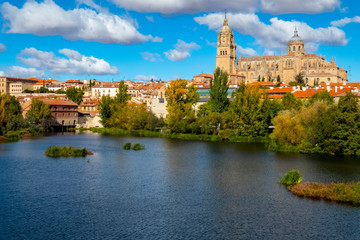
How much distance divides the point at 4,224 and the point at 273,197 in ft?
34.5

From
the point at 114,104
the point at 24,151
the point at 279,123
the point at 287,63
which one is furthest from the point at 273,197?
the point at 287,63

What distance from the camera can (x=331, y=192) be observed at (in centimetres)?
1758

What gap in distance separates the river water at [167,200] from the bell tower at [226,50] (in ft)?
282

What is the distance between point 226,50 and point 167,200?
A: 98925 mm

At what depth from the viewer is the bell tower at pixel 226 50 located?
112 meters

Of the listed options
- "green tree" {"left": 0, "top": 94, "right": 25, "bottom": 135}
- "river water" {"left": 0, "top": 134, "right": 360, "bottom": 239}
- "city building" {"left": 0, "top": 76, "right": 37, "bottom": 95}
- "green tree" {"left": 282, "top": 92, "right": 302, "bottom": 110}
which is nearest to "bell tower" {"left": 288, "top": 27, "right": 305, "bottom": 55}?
"green tree" {"left": 282, "top": 92, "right": 302, "bottom": 110}

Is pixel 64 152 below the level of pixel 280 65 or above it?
below

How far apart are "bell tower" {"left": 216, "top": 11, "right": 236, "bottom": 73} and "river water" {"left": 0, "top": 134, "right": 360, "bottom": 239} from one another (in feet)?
282

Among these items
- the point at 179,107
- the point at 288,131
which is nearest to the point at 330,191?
the point at 288,131

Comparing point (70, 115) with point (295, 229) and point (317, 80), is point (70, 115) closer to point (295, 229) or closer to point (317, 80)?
point (295, 229)

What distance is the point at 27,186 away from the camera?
19000mm

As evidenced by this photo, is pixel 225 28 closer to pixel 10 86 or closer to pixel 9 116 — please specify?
pixel 10 86

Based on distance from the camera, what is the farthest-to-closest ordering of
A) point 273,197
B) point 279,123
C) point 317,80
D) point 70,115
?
point 317,80 < point 70,115 < point 279,123 < point 273,197

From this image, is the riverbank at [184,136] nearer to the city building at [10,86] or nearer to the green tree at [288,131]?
the green tree at [288,131]
